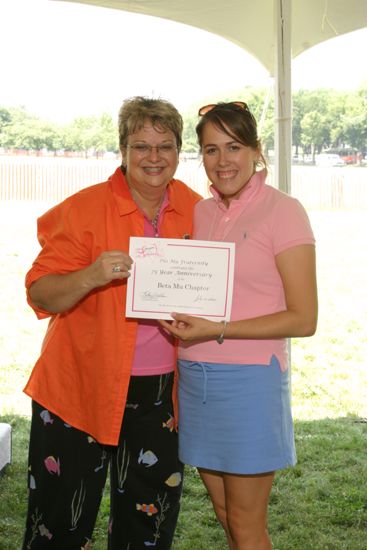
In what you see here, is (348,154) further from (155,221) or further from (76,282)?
(76,282)

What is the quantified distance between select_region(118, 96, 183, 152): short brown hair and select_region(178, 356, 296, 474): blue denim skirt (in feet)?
2.38

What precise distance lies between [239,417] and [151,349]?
1.17 ft

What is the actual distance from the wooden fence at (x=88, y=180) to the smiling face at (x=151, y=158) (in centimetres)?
732

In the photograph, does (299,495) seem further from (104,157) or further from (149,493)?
(104,157)

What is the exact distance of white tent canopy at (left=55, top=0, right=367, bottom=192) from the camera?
13.6 feet

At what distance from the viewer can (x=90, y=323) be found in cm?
234

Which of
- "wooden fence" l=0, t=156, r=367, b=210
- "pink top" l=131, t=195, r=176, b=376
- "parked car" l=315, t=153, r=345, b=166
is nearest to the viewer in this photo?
"pink top" l=131, t=195, r=176, b=376

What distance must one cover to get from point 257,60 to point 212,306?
8.90 ft

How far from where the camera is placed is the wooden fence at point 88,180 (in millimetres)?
9664

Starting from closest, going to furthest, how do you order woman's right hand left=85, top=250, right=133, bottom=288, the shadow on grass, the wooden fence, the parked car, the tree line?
woman's right hand left=85, top=250, right=133, bottom=288
the shadow on grass
the tree line
the parked car
the wooden fence

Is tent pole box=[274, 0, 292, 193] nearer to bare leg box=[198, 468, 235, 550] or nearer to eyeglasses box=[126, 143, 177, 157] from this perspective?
eyeglasses box=[126, 143, 177, 157]

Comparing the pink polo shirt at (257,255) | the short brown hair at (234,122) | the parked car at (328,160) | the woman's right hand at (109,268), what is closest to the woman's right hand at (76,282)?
the woman's right hand at (109,268)

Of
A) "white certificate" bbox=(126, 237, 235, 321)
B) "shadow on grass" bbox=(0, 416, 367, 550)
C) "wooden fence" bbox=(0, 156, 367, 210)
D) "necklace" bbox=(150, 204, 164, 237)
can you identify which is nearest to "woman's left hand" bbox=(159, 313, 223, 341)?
"white certificate" bbox=(126, 237, 235, 321)

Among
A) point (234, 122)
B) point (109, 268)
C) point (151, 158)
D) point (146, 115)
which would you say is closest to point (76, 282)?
point (109, 268)
